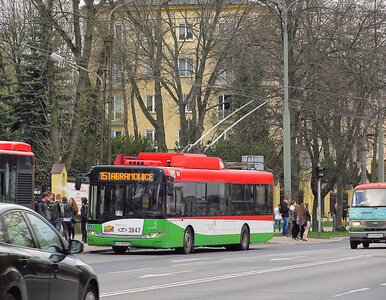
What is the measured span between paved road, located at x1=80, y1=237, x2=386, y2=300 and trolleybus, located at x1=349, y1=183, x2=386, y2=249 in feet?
16.7

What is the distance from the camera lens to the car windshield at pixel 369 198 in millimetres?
32250

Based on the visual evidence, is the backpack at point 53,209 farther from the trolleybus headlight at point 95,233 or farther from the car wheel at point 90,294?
the car wheel at point 90,294

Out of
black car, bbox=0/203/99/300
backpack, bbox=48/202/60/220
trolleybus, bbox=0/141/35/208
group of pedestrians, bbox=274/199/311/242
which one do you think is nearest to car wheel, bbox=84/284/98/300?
black car, bbox=0/203/99/300

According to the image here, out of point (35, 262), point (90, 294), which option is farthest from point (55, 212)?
point (35, 262)

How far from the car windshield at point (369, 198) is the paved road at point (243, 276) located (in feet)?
18.5

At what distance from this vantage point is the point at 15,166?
24844 mm

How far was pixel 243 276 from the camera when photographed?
1864cm

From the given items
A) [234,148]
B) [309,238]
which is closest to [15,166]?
[309,238]

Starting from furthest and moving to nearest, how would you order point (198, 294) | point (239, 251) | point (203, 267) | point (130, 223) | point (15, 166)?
point (239, 251), point (130, 223), point (15, 166), point (203, 267), point (198, 294)

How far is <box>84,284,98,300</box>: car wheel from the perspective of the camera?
9914 mm

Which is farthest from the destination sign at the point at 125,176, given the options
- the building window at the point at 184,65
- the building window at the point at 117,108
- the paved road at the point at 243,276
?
the building window at the point at 117,108

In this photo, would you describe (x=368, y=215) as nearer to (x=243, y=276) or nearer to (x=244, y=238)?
(x=244, y=238)

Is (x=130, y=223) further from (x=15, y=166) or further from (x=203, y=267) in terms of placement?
(x=203, y=267)

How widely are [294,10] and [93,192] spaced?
58.4 feet
